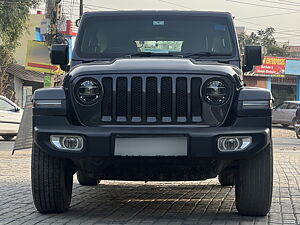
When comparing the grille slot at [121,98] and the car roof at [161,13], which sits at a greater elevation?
the car roof at [161,13]

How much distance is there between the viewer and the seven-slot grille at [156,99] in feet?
17.9

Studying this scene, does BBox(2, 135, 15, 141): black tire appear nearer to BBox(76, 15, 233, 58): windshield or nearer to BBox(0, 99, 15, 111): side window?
BBox(0, 99, 15, 111): side window

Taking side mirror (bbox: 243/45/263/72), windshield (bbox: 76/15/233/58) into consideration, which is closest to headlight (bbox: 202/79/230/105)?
windshield (bbox: 76/15/233/58)

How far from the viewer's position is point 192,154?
17.2 ft

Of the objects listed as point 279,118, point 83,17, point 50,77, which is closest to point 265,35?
point 279,118

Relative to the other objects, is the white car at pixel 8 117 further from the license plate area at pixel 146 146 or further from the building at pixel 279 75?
the building at pixel 279 75

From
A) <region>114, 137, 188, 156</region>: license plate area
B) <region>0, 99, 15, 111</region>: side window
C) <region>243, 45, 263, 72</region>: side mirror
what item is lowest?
<region>0, 99, 15, 111</region>: side window

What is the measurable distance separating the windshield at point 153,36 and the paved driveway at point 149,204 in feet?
5.45

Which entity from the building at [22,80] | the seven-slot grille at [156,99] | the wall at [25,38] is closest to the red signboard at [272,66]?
the building at [22,80]

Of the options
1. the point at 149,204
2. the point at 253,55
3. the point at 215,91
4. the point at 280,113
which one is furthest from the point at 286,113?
the point at 215,91

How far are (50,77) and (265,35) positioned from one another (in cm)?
6006

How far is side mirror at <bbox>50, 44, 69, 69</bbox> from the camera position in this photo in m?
7.02

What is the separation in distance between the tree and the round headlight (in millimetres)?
29805

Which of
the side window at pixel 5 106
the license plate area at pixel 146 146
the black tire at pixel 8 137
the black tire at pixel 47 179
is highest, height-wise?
the license plate area at pixel 146 146
